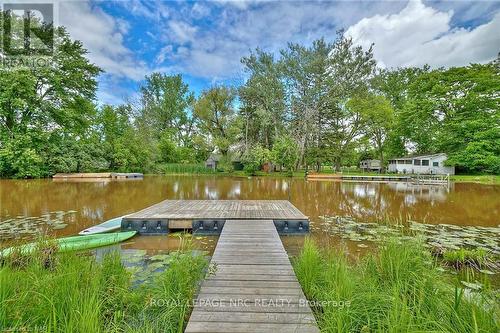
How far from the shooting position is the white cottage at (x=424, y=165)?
25.9 meters

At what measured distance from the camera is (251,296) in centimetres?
240

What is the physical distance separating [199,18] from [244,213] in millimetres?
16025

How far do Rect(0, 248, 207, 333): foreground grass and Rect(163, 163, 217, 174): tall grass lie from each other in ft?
84.1

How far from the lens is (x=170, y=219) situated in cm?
Result: 602

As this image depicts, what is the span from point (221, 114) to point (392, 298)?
2786cm

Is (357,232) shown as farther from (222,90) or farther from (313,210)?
(222,90)

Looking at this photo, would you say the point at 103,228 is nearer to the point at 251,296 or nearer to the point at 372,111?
the point at 251,296

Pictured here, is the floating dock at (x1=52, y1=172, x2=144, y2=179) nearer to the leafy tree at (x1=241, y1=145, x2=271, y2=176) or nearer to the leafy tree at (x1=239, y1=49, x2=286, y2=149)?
the leafy tree at (x1=241, y1=145, x2=271, y2=176)

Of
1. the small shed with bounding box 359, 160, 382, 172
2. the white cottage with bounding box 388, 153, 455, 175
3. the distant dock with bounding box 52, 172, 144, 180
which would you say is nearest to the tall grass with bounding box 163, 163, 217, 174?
the distant dock with bounding box 52, 172, 144, 180

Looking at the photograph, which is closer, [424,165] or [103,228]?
[103,228]

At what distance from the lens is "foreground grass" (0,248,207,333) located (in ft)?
5.54

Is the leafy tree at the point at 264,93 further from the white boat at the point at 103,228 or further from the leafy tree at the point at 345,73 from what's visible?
the white boat at the point at 103,228

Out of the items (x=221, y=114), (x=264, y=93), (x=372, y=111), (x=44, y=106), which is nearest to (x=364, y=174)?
(x=372, y=111)

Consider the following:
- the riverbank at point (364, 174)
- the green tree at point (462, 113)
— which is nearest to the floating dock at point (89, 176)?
the riverbank at point (364, 174)
